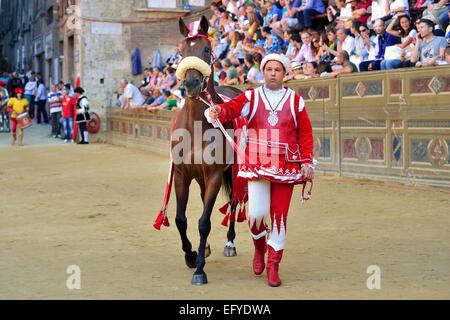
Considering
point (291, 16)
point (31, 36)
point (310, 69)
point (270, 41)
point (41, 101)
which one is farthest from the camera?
point (31, 36)

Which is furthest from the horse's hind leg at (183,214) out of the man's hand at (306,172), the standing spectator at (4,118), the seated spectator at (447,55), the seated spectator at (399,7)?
the standing spectator at (4,118)

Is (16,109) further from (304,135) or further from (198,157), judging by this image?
(304,135)

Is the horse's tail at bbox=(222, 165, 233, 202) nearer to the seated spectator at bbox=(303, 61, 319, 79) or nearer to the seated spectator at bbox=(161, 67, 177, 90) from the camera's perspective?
the seated spectator at bbox=(303, 61, 319, 79)

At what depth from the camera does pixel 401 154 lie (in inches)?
462

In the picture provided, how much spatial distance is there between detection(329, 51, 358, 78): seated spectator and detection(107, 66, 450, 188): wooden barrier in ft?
0.50

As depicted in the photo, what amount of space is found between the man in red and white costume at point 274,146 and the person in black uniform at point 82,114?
61.6 feet

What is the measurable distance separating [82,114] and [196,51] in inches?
736

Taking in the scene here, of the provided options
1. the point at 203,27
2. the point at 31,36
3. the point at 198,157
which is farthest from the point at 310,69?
the point at 31,36

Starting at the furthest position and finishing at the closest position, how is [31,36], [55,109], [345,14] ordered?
[31,36], [55,109], [345,14]

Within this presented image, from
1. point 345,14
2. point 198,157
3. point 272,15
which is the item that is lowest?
point 198,157

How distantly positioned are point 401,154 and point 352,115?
1373mm

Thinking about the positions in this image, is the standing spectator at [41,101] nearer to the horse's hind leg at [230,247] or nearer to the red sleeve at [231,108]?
the horse's hind leg at [230,247]

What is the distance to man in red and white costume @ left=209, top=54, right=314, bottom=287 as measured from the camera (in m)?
6.03

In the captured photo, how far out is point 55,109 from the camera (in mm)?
27172
